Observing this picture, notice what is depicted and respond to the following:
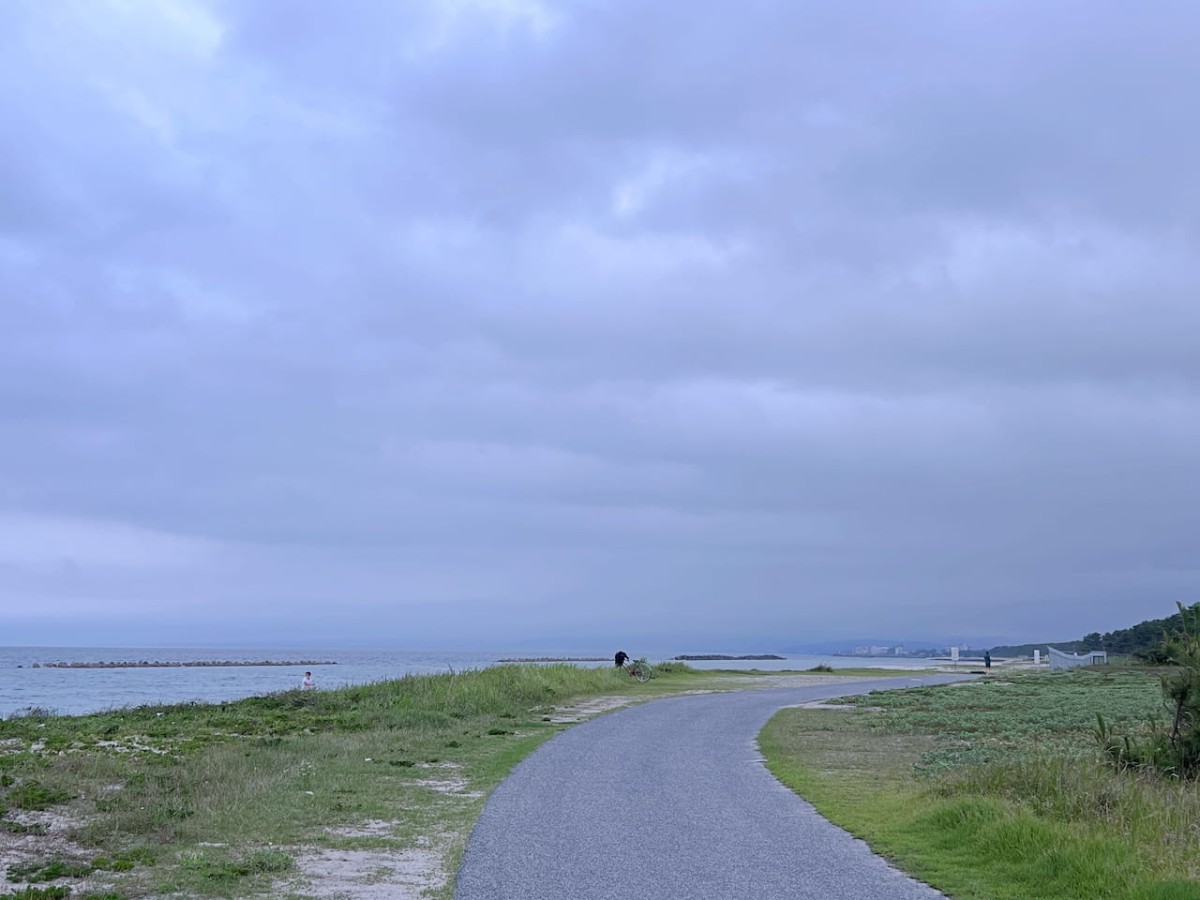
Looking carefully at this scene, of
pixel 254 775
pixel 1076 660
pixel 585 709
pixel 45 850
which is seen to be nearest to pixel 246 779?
pixel 254 775

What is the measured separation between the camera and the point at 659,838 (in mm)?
11516

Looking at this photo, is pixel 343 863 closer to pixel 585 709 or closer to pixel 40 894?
pixel 40 894

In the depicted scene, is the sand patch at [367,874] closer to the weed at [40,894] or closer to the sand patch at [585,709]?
the weed at [40,894]

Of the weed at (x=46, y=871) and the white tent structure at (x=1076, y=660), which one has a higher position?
the weed at (x=46, y=871)

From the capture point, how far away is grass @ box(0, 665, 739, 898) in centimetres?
1018

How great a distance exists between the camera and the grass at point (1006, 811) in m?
9.29

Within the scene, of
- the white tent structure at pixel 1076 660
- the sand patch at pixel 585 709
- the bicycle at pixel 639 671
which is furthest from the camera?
the white tent structure at pixel 1076 660

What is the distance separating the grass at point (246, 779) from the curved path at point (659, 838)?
0.57m

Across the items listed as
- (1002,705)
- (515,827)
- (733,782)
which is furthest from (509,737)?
(1002,705)

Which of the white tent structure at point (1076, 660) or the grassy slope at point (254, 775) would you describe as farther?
the white tent structure at point (1076, 660)

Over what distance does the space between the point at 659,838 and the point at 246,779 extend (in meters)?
7.03

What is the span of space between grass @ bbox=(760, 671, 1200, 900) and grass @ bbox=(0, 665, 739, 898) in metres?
4.77

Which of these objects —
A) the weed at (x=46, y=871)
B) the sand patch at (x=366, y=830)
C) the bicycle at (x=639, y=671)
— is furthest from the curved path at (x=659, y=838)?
the bicycle at (x=639, y=671)

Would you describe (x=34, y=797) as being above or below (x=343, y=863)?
above
